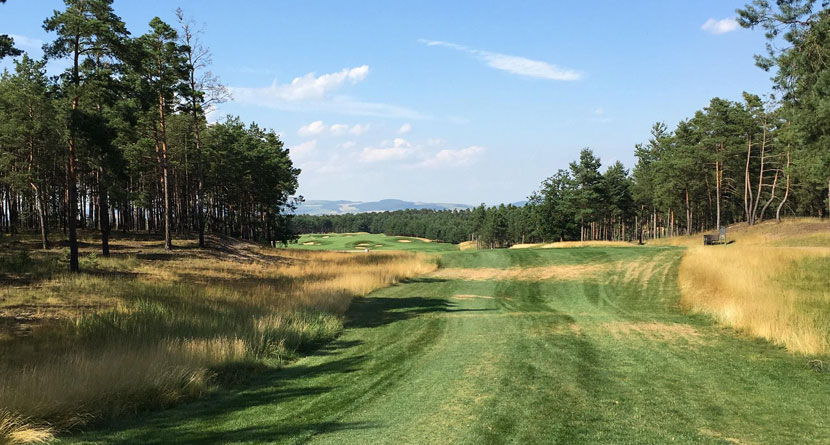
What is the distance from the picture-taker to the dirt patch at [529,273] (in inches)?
1073

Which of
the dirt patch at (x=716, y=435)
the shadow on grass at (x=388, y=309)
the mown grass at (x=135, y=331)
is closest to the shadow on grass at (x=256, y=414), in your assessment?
the mown grass at (x=135, y=331)

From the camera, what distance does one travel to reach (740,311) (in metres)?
12.8

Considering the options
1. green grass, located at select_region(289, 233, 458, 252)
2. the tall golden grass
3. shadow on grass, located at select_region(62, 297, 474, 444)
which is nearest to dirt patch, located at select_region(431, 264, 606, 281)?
the tall golden grass

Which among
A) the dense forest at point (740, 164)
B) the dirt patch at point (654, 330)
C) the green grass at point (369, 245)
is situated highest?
the dense forest at point (740, 164)

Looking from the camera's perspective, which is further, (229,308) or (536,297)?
(536,297)

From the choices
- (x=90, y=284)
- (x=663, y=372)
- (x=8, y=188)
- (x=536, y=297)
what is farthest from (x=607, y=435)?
(x=8, y=188)

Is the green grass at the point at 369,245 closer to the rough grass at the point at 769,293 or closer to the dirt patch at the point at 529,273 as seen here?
the dirt patch at the point at 529,273

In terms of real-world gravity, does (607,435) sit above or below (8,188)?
below

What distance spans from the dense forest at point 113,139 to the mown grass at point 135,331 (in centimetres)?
429

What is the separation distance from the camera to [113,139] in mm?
23109

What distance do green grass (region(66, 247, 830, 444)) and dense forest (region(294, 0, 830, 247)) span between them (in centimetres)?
1000

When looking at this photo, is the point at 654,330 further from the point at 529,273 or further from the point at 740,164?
the point at 740,164

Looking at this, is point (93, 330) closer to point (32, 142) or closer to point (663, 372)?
point (663, 372)

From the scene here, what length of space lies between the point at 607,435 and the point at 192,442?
5.10 m
